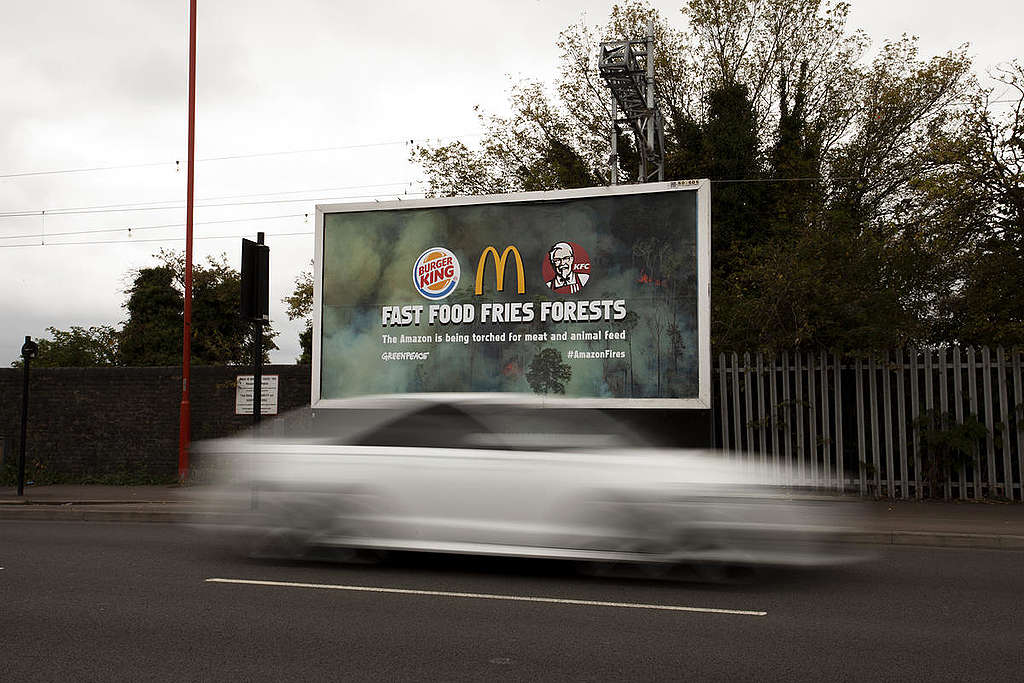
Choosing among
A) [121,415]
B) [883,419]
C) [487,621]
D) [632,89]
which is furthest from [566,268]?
[632,89]

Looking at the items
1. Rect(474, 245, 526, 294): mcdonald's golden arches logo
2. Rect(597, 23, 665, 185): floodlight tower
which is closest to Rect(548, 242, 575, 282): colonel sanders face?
Rect(474, 245, 526, 294): mcdonald's golden arches logo

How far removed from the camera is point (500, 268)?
1430 centimetres

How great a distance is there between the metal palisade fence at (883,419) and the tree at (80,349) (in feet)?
107

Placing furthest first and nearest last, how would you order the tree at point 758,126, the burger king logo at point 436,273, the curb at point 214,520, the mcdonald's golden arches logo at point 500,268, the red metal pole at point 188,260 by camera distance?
the tree at point 758,126 < the red metal pole at point 188,260 < the burger king logo at point 436,273 < the mcdonald's golden arches logo at point 500,268 < the curb at point 214,520

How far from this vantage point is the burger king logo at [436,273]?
14.5 metres

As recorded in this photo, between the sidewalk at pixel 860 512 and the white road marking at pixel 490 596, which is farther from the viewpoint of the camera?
the sidewalk at pixel 860 512

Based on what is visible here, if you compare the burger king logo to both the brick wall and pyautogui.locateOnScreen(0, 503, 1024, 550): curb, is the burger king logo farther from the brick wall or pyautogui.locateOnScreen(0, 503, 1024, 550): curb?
pyautogui.locateOnScreen(0, 503, 1024, 550): curb

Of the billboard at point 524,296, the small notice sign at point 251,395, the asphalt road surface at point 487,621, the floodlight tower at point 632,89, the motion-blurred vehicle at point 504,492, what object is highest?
the floodlight tower at point 632,89

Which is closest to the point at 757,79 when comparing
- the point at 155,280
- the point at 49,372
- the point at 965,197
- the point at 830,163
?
the point at 830,163

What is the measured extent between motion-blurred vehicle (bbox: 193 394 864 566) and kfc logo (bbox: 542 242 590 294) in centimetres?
560

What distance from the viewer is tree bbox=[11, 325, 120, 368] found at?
4138 centimetres

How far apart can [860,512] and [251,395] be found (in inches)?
391

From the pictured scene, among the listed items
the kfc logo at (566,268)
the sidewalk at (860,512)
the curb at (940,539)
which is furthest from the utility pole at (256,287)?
the curb at (940,539)

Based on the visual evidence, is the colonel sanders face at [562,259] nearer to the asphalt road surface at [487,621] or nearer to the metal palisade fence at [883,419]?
the metal palisade fence at [883,419]
